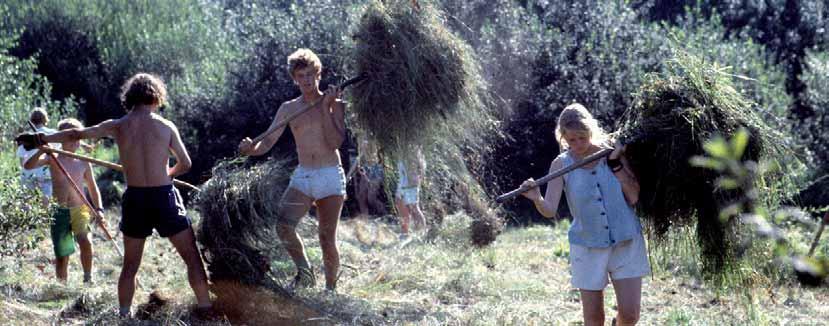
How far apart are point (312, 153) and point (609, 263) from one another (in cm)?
241

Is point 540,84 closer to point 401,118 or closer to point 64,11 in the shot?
point 401,118

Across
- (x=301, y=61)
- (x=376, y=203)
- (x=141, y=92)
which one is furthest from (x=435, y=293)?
(x=376, y=203)

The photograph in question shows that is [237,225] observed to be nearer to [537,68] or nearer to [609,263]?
[609,263]

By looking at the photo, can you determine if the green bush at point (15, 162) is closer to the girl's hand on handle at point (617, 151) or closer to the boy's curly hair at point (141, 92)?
the boy's curly hair at point (141, 92)

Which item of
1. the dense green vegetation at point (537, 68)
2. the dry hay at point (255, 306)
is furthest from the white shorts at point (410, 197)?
the dry hay at point (255, 306)

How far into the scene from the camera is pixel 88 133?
5625 mm

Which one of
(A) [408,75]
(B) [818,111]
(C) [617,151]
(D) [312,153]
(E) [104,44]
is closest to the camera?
(C) [617,151]

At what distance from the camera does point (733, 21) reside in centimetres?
1662

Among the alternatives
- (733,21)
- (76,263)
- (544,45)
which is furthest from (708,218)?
(733,21)

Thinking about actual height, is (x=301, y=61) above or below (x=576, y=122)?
above

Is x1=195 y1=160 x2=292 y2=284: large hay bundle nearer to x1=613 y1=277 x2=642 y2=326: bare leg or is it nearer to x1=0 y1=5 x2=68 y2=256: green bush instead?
x1=0 y1=5 x2=68 y2=256: green bush

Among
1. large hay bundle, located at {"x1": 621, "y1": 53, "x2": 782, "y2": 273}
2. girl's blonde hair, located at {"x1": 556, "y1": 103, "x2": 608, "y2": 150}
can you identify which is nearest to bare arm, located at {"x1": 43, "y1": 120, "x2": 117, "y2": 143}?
girl's blonde hair, located at {"x1": 556, "y1": 103, "x2": 608, "y2": 150}

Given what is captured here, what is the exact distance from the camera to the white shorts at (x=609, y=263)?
452cm

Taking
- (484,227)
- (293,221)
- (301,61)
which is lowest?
(484,227)
